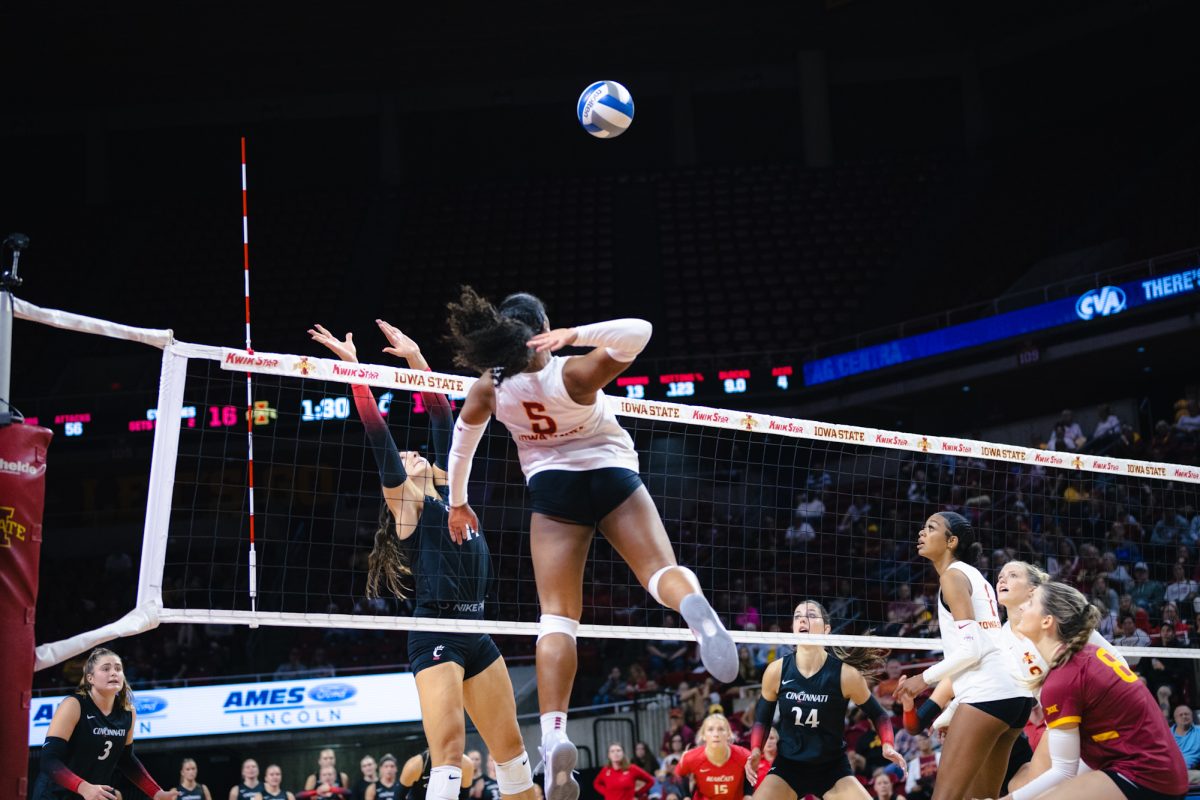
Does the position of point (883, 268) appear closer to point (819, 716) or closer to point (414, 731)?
point (414, 731)

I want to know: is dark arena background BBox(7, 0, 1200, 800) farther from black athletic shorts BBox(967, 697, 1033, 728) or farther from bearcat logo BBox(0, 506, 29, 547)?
bearcat logo BBox(0, 506, 29, 547)

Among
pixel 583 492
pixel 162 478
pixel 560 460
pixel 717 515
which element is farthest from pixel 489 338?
pixel 717 515

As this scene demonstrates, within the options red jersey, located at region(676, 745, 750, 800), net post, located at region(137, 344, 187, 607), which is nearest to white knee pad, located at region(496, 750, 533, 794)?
net post, located at region(137, 344, 187, 607)

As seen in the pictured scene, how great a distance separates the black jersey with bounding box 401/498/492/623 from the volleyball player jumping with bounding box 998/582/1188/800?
2.86 meters

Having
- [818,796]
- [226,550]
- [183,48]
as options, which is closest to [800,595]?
[818,796]

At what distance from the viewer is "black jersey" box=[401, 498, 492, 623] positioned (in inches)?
259

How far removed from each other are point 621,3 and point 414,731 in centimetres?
1492

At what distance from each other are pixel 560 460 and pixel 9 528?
6.99ft

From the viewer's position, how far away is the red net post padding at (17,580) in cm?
453

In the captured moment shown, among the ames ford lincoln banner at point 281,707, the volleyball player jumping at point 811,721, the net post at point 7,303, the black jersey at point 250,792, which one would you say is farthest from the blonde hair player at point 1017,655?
the ames ford lincoln banner at point 281,707

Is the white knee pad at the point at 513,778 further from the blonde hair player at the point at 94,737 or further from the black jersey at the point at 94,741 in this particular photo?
the black jersey at the point at 94,741

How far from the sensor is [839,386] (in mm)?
21000

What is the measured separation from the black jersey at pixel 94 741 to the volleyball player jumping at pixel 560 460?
3.36 meters

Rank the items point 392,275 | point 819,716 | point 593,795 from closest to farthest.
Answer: point 819,716 < point 593,795 < point 392,275
